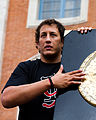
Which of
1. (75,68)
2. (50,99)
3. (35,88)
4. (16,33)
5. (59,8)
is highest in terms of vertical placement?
(59,8)

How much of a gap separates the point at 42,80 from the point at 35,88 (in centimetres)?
8

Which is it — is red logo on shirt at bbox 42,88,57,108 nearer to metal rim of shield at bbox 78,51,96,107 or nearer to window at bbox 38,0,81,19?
metal rim of shield at bbox 78,51,96,107

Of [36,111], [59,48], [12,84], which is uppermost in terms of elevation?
[59,48]

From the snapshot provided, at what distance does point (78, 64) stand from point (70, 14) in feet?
23.7

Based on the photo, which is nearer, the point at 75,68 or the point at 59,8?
the point at 75,68

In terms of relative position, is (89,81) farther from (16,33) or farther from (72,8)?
(72,8)

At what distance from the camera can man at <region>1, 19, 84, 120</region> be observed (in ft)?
8.34

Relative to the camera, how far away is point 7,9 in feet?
32.8

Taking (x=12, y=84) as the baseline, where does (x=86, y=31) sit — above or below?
above

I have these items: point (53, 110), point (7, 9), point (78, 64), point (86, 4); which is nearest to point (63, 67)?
point (78, 64)

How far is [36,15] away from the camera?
31.9 feet

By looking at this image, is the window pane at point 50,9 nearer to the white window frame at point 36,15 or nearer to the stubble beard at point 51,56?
the white window frame at point 36,15

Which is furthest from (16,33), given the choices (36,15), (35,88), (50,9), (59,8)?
(35,88)

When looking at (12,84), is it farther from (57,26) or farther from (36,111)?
(57,26)
